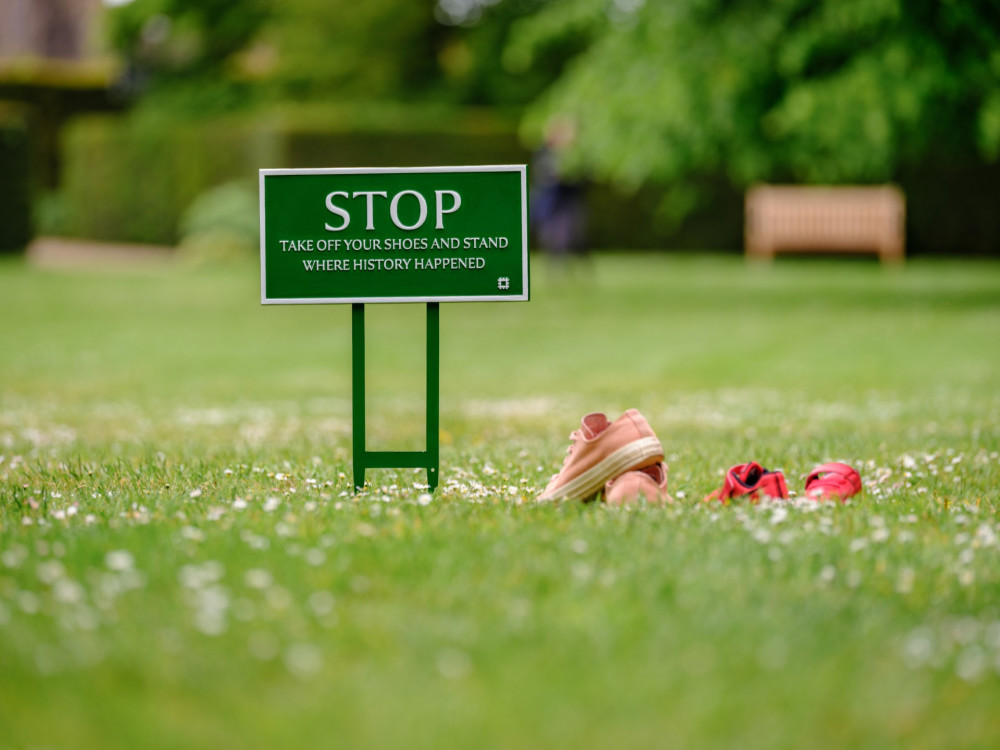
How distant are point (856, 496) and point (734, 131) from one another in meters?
13.0

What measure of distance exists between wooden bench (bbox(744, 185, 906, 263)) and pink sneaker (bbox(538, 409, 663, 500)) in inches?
963

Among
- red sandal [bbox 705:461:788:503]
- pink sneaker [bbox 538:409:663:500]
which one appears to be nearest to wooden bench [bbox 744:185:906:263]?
red sandal [bbox 705:461:788:503]

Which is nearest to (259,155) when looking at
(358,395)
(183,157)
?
(183,157)

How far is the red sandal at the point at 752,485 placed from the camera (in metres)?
5.01

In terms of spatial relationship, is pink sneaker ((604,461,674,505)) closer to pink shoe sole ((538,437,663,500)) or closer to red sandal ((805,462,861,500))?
pink shoe sole ((538,437,663,500))

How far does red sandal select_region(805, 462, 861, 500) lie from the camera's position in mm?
4969

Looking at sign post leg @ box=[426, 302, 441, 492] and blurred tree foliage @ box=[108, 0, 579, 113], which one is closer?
sign post leg @ box=[426, 302, 441, 492]

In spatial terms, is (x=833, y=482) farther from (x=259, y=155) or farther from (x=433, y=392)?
(x=259, y=155)

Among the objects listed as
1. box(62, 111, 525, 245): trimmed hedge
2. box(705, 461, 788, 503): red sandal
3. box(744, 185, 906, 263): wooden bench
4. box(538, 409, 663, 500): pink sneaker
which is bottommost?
box(705, 461, 788, 503): red sandal

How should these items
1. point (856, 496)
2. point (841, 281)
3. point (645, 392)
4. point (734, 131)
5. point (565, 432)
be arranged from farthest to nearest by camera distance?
point (841, 281) < point (734, 131) < point (645, 392) < point (565, 432) < point (856, 496)

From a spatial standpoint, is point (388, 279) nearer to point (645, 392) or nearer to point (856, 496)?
point (856, 496)

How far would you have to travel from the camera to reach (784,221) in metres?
28.7

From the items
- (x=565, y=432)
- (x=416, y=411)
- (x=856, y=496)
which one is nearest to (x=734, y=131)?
(x=416, y=411)

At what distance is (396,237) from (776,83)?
13.3 meters
